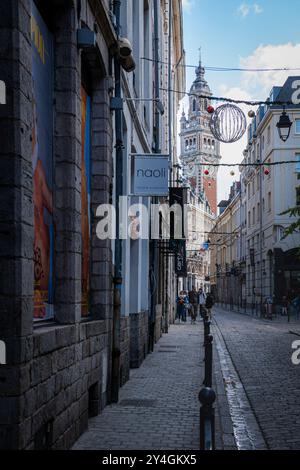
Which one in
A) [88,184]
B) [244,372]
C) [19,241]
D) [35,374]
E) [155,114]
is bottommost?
[244,372]

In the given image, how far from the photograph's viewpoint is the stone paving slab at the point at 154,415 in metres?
6.83

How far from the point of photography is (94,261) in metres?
8.68

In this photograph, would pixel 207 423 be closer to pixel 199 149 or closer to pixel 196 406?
pixel 196 406

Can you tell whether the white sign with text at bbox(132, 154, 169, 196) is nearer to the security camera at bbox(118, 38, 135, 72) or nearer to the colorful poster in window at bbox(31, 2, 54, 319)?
the security camera at bbox(118, 38, 135, 72)

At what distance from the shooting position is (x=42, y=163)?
20.8 ft

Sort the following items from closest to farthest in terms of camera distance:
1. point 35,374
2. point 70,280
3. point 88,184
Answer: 1. point 35,374
2. point 70,280
3. point 88,184

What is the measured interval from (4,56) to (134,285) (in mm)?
9758

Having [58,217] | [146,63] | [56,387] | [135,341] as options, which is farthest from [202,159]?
[56,387]

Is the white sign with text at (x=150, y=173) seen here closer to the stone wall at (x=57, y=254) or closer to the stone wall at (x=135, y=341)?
the stone wall at (x=57, y=254)

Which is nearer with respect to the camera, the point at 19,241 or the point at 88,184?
the point at 19,241

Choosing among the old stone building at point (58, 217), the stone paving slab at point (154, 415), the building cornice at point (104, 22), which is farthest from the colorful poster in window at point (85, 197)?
the stone paving slab at point (154, 415)
